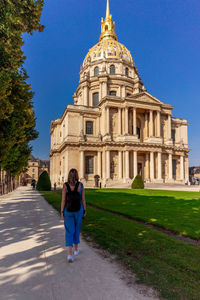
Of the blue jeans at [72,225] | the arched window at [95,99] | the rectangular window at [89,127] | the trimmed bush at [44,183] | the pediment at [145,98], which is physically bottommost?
the trimmed bush at [44,183]

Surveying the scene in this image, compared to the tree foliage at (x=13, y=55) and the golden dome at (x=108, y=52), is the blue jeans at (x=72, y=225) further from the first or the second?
the golden dome at (x=108, y=52)

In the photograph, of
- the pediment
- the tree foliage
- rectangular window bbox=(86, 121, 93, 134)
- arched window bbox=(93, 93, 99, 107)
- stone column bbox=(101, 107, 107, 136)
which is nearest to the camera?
the tree foliage

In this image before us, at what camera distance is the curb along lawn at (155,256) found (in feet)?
10.3

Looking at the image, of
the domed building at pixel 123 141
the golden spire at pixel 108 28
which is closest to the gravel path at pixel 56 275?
the domed building at pixel 123 141

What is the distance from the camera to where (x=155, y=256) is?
4.29 meters

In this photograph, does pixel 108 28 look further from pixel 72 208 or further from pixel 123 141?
pixel 72 208

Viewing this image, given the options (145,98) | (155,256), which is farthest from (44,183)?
(145,98)

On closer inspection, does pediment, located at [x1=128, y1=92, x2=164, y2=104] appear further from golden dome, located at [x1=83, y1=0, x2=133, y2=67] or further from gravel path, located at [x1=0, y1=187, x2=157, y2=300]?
gravel path, located at [x1=0, y1=187, x2=157, y2=300]

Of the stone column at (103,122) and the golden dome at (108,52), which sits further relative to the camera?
the golden dome at (108,52)

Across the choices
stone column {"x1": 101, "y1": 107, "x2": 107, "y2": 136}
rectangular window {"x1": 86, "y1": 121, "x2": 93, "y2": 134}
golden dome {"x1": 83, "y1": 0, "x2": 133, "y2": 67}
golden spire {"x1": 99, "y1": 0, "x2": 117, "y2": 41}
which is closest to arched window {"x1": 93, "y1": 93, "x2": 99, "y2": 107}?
golden dome {"x1": 83, "y1": 0, "x2": 133, "y2": 67}

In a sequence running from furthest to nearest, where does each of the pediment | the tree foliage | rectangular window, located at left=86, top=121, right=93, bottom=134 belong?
1. rectangular window, located at left=86, top=121, right=93, bottom=134
2. the pediment
3. the tree foliage

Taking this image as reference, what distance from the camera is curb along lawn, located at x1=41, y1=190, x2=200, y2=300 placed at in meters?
3.13

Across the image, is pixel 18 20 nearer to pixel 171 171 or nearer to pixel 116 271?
pixel 116 271

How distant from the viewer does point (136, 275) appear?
11.4 ft
